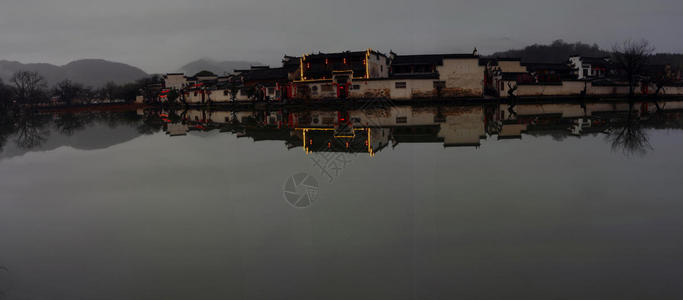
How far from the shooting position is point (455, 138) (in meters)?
11.5

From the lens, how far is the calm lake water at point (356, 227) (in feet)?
11.0

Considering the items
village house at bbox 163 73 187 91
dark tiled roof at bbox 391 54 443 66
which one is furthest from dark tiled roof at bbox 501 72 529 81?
village house at bbox 163 73 187 91

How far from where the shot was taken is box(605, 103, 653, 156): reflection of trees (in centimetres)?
902

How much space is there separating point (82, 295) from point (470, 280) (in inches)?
129

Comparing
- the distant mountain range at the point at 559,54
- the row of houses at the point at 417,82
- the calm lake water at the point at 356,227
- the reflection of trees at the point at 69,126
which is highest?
the distant mountain range at the point at 559,54

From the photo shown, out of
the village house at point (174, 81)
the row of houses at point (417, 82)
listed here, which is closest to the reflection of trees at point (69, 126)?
the row of houses at point (417, 82)

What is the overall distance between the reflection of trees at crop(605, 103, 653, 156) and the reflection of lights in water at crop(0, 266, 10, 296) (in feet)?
33.6

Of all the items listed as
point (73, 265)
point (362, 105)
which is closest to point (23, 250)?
point (73, 265)

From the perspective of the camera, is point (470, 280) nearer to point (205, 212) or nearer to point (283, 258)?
point (283, 258)

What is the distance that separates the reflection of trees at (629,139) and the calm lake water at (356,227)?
0.16m

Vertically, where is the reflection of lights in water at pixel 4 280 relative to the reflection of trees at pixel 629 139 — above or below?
below

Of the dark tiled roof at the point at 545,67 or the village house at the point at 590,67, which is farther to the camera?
the village house at the point at 590,67

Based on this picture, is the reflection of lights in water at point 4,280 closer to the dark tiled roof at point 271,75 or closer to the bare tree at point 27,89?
the dark tiled roof at point 271,75

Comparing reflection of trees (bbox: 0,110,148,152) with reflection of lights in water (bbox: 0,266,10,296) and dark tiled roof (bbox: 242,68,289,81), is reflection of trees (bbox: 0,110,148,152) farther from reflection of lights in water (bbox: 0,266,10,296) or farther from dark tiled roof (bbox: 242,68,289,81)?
dark tiled roof (bbox: 242,68,289,81)
